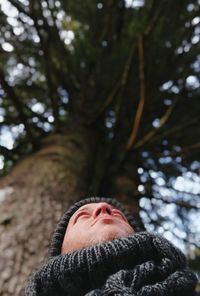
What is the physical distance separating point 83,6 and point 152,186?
170cm

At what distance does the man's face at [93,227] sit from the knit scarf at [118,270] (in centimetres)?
9

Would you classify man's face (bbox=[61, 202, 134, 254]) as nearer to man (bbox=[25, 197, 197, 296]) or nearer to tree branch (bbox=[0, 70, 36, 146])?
man (bbox=[25, 197, 197, 296])

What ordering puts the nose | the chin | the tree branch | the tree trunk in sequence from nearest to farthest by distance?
the chin → the nose → the tree trunk → the tree branch

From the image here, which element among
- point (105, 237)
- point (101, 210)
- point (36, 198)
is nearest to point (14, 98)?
point (36, 198)

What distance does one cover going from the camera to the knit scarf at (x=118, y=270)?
84 centimetres

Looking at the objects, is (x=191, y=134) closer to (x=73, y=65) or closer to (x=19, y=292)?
(x=73, y=65)

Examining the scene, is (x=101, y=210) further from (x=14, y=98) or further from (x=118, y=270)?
(x=14, y=98)

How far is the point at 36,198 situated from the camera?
1885 mm

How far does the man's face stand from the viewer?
1020mm

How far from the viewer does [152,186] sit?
3.50 meters

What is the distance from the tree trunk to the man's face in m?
0.41

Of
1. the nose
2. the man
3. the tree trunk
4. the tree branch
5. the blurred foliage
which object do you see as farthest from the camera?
the blurred foliage

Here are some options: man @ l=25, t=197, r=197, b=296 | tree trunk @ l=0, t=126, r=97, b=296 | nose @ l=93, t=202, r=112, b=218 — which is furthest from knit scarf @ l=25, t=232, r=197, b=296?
tree trunk @ l=0, t=126, r=97, b=296

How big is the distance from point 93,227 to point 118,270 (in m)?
0.18
